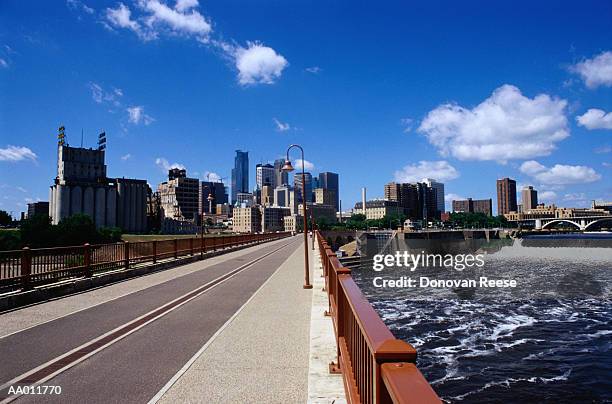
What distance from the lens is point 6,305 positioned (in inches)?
450

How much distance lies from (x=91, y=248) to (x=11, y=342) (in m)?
8.88

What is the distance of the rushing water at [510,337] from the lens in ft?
64.8

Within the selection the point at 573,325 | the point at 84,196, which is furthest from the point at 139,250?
the point at 84,196

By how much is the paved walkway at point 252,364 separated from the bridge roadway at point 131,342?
1.1 inches

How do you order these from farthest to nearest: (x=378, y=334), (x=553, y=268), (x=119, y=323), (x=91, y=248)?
(x=553, y=268) → (x=91, y=248) → (x=119, y=323) → (x=378, y=334)

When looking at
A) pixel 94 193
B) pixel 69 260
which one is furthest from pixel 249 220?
pixel 69 260

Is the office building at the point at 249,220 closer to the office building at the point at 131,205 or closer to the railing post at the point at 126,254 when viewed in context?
the office building at the point at 131,205

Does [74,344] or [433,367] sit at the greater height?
[74,344]

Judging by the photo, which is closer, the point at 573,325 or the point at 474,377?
the point at 474,377

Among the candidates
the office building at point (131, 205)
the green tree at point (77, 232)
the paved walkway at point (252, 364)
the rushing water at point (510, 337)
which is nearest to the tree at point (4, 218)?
the office building at point (131, 205)

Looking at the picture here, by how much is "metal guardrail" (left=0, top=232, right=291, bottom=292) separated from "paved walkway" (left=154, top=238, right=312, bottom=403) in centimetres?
652

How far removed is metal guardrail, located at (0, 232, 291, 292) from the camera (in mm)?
12297

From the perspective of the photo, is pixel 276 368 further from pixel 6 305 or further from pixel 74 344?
pixel 6 305

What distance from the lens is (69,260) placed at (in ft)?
50.0
